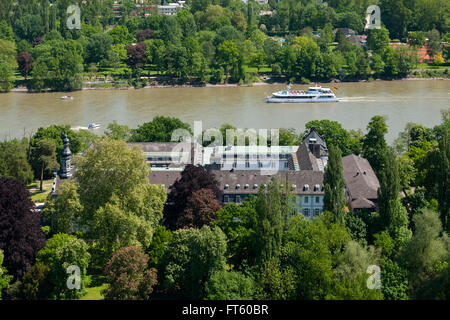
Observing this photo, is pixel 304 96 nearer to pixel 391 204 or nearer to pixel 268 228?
pixel 391 204

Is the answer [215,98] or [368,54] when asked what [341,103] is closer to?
[215,98]

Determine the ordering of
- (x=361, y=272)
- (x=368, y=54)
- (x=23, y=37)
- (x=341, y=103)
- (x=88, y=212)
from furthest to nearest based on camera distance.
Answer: (x=23, y=37) → (x=368, y=54) → (x=341, y=103) → (x=88, y=212) → (x=361, y=272)

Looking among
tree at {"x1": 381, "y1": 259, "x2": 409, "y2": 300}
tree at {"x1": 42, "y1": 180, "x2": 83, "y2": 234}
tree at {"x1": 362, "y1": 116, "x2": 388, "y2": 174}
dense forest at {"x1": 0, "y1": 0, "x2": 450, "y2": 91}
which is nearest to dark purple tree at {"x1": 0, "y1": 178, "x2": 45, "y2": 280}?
tree at {"x1": 42, "y1": 180, "x2": 83, "y2": 234}

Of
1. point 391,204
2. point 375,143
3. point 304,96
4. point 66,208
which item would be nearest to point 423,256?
point 391,204

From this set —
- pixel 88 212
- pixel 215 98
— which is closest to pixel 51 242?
pixel 88 212

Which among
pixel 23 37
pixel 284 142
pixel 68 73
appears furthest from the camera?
pixel 23 37

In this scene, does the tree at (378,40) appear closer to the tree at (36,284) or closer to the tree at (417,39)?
the tree at (417,39)
